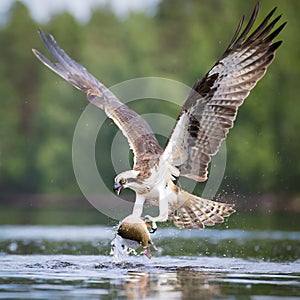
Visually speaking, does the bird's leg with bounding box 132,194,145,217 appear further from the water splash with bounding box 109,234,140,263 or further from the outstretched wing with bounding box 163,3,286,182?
the outstretched wing with bounding box 163,3,286,182

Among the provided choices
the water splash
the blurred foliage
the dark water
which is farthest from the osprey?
the blurred foliage

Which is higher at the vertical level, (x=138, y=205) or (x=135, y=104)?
(x=135, y=104)

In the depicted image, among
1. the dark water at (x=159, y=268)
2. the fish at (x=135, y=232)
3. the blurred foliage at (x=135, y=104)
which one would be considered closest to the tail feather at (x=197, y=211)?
the dark water at (x=159, y=268)

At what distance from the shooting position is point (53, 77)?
6631cm

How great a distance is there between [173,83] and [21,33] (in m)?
20.5

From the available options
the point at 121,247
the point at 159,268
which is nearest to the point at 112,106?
the point at 121,247

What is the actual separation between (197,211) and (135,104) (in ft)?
111

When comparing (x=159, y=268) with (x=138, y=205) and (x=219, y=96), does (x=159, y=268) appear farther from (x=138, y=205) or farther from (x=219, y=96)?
(x=219, y=96)

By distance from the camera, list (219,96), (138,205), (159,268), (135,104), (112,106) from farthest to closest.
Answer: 1. (135,104)
2. (112,106)
3. (138,205)
4. (219,96)
5. (159,268)

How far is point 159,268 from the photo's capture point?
51.1 ft

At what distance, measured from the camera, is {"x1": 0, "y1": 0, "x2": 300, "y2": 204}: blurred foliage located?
49.7 metres

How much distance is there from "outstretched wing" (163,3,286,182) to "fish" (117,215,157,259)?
3.91 feet

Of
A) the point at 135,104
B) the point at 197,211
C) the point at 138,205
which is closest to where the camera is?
the point at 138,205

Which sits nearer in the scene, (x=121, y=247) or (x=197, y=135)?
(x=121, y=247)
